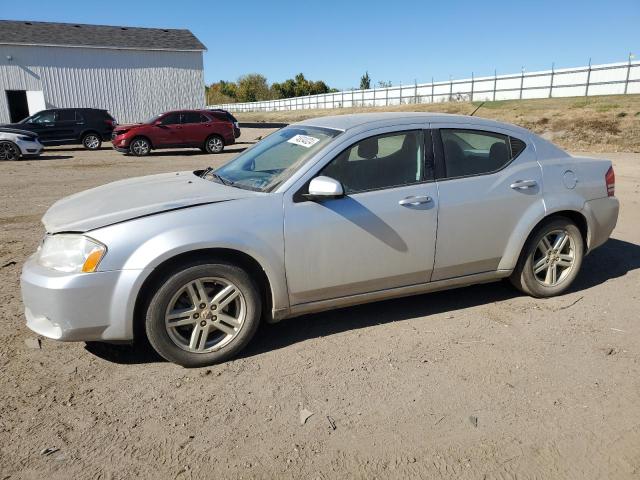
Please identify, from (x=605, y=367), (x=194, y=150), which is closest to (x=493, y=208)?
(x=605, y=367)

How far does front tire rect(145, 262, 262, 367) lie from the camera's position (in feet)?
11.2

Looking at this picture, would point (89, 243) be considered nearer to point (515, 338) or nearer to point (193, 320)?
point (193, 320)

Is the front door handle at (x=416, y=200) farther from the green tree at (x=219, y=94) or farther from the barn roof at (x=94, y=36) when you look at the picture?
the green tree at (x=219, y=94)

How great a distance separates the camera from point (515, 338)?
4.00m

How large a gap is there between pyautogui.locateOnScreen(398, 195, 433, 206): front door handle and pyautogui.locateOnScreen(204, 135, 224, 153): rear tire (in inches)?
677

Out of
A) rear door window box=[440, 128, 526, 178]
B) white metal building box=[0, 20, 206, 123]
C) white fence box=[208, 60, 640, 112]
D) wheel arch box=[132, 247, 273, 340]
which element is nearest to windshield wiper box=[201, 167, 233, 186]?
wheel arch box=[132, 247, 273, 340]

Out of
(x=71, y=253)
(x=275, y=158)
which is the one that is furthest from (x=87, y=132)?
(x=71, y=253)

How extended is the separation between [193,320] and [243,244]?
1.97 feet

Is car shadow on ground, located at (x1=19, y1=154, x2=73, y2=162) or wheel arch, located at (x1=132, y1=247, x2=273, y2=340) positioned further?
car shadow on ground, located at (x1=19, y1=154, x2=73, y2=162)

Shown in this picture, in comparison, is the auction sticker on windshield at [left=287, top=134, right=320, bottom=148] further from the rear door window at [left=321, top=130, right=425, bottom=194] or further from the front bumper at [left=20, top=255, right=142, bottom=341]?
the front bumper at [left=20, top=255, right=142, bottom=341]

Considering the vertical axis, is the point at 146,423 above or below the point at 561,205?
below

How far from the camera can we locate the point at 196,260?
3.45 meters

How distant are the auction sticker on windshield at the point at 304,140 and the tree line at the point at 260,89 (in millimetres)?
87801

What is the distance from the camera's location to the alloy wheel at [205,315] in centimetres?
347
